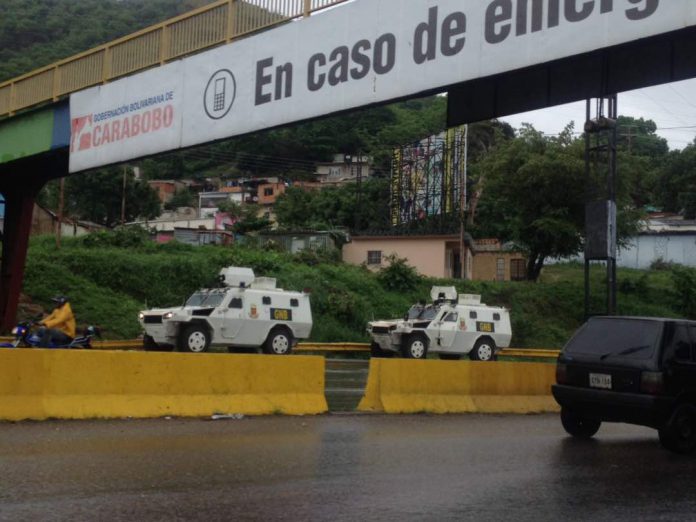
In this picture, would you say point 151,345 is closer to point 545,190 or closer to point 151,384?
point 151,384

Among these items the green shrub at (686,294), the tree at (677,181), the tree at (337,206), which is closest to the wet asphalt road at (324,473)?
the green shrub at (686,294)

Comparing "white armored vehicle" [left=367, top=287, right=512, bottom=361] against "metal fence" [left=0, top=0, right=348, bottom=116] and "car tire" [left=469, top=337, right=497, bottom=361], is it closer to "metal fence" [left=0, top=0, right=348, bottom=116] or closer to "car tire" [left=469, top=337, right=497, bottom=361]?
"car tire" [left=469, top=337, right=497, bottom=361]

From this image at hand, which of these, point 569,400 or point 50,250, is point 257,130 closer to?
point 569,400

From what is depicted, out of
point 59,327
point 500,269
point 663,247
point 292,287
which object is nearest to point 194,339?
point 59,327

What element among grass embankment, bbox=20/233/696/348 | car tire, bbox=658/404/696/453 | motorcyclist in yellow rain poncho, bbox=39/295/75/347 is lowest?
car tire, bbox=658/404/696/453

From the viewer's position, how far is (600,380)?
1001 centimetres

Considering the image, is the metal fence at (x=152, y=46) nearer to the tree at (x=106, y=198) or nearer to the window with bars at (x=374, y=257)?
the window with bars at (x=374, y=257)

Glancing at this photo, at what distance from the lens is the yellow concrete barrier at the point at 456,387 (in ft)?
41.0

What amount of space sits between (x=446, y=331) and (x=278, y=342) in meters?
5.81

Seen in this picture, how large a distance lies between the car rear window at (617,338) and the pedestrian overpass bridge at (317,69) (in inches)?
143

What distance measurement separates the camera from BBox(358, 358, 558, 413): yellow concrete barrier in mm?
12484

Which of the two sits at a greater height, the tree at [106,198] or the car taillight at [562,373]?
the tree at [106,198]

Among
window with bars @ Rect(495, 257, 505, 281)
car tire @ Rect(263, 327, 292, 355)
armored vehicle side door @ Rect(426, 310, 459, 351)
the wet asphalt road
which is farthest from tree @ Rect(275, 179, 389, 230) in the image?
the wet asphalt road

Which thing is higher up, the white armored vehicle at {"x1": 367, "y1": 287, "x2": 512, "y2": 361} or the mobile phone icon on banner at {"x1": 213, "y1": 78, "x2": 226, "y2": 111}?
the mobile phone icon on banner at {"x1": 213, "y1": 78, "x2": 226, "y2": 111}
